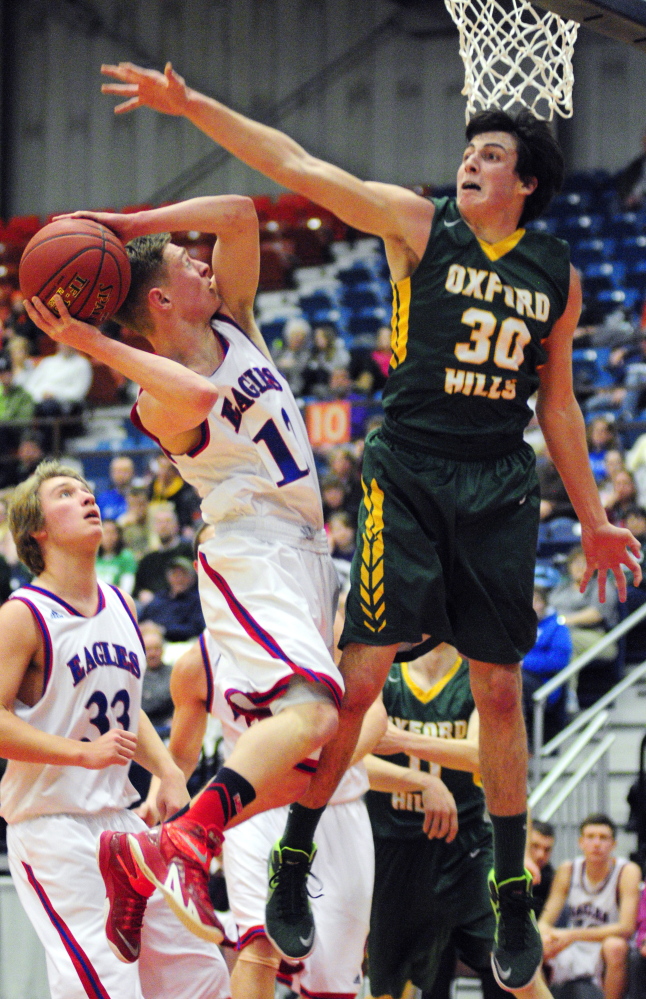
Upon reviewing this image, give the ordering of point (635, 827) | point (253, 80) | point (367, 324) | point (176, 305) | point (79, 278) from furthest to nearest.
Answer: point (253, 80), point (367, 324), point (635, 827), point (176, 305), point (79, 278)

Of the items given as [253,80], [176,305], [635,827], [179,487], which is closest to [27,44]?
[253,80]

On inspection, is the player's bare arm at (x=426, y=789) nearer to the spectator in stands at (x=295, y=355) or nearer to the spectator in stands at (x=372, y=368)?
the spectator in stands at (x=372, y=368)

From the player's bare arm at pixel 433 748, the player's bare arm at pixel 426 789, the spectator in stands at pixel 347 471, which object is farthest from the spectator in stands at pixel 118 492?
the player's bare arm at pixel 433 748

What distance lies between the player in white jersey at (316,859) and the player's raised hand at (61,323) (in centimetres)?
147

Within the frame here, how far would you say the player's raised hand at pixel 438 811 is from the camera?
5.81m


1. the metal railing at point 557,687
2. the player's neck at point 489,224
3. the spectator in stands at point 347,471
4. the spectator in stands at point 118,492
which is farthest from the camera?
the spectator in stands at point 118,492

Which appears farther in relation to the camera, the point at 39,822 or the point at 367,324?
the point at 367,324

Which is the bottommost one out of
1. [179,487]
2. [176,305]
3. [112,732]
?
[179,487]

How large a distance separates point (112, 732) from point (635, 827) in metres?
4.82

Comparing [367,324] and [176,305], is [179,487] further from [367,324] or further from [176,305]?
[176,305]

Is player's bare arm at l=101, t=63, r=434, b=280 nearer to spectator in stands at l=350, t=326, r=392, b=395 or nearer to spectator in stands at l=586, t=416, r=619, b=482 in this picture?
spectator in stands at l=586, t=416, r=619, b=482

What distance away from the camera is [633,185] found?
17969 mm

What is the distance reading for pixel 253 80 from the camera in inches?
842

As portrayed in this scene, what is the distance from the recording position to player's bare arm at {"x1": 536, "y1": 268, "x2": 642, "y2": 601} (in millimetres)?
4512
